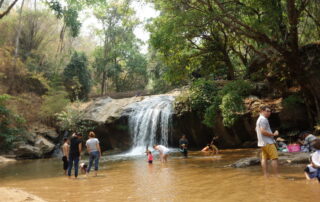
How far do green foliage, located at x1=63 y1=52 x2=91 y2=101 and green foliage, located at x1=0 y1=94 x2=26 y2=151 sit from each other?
9.94 m

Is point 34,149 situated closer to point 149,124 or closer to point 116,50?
point 149,124

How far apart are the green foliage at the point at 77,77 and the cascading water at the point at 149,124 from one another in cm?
1221

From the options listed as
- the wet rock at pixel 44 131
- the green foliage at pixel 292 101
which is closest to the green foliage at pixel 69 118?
the wet rock at pixel 44 131

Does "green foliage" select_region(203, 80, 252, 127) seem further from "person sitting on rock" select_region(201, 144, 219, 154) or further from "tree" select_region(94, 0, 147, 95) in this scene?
"tree" select_region(94, 0, 147, 95)

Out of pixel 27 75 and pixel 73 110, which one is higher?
pixel 27 75

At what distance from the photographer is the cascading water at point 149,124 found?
2205 cm

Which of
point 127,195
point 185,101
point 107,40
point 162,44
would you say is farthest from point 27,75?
point 127,195

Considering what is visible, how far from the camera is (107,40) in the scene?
41312 millimetres

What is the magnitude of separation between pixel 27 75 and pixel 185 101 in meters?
18.3

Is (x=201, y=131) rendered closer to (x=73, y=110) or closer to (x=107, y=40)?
(x=73, y=110)

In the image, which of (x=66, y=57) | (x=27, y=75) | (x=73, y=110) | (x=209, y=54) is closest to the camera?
(x=209, y=54)

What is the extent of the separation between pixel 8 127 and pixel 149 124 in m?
11.4

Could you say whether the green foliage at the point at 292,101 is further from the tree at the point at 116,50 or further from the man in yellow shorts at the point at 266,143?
the tree at the point at 116,50

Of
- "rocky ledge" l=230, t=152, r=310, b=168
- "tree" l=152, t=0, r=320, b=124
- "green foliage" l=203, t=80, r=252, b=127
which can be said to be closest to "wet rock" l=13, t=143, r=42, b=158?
"tree" l=152, t=0, r=320, b=124
